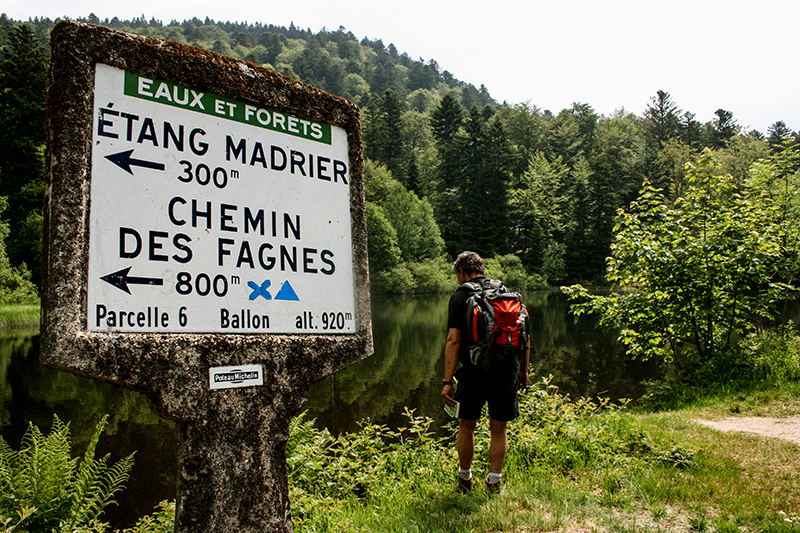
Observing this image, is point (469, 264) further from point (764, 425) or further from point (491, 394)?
point (764, 425)

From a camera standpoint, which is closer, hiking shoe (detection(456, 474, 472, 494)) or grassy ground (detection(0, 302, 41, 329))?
hiking shoe (detection(456, 474, 472, 494))

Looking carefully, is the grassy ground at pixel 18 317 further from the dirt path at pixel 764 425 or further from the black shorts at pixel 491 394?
the dirt path at pixel 764 425

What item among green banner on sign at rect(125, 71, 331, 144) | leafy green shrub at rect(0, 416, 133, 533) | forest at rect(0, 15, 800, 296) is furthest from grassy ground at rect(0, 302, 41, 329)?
green banner on sign at rect(125, 71, 331, 144)

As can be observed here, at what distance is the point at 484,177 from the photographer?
5869 centimetres

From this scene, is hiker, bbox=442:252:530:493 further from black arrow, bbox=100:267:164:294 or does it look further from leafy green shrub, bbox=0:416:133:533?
leafy green shrub, bbox=0:416:133:533

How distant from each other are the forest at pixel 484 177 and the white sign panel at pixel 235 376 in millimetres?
29121

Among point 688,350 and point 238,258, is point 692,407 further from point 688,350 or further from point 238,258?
point 238,258

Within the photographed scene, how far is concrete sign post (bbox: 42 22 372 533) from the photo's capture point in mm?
1508

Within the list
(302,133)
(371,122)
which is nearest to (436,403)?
(302,133)

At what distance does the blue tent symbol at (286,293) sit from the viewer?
1854 millimetres

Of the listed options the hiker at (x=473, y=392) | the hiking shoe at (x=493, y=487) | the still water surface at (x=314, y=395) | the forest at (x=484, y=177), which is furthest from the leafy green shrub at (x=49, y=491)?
the forest at (x=484, y=177)

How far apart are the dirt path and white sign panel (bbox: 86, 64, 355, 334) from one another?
16.5 ft

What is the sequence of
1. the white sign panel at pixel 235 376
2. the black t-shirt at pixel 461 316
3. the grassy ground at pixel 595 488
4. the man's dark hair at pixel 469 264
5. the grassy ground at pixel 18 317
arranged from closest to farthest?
the white sign panel at pixel 235 376, the grassy ground at pixel 595 488, the black t-shirt at pixel 461 316, the man's dark hair at pixel 469 264, the grassy ground at pixel 18 317

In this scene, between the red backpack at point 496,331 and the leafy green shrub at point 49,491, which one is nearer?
the red backpack at point 496,331
